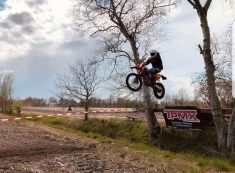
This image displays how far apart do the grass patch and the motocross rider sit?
5.53 metres

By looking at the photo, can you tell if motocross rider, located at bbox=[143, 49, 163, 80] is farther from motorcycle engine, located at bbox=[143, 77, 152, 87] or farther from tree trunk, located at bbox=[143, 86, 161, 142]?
tree trunk, located at bbox=[143, 86, 161, 142]

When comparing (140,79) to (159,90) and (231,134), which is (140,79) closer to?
(159,90)

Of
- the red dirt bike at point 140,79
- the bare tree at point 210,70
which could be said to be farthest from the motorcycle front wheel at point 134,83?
the bare tree at point 210,70

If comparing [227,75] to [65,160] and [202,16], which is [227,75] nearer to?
[202,16]

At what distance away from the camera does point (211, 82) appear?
86.4ft

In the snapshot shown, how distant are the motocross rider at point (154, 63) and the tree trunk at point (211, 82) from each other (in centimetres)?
904

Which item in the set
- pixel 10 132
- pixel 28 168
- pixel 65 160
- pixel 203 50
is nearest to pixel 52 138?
pixel 10 132

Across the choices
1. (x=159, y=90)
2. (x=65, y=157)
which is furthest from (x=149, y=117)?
(x=159, y=90)

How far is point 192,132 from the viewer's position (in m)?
30.6

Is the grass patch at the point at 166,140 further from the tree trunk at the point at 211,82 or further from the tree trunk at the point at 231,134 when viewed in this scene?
the tree trunk at the point at 211,82

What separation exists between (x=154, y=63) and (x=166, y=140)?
15.0 meters

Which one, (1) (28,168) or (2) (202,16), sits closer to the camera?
(1) (28,168)

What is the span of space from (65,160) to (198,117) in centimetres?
1328

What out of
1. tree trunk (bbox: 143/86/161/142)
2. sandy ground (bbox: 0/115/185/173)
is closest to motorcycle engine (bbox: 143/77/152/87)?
sandy ground (bbox: 0/115/185/173)
